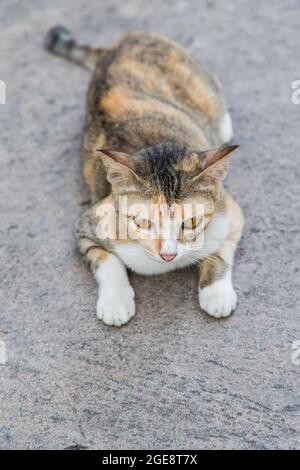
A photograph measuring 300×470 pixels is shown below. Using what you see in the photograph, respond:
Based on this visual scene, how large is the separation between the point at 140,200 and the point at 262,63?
7.79ft

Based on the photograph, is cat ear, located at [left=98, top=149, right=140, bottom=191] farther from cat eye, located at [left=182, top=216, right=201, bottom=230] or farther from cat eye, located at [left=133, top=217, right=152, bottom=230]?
cat eye, located at [left=182, top=216, right=201, bottom=230]

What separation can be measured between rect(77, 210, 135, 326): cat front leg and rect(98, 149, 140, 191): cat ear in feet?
1.32

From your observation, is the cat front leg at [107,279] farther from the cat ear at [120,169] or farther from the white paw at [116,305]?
the cat ear at [120,169]

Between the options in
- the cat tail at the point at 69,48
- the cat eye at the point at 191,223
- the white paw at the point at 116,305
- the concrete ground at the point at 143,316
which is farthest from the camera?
the cat tail at the point at 69,48

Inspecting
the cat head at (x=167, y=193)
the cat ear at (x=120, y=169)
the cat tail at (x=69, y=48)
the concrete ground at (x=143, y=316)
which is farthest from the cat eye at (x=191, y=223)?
the cat tail at (x=69, y=48)

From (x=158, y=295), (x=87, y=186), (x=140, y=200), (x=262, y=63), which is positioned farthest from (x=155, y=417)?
(x=262, y=63)

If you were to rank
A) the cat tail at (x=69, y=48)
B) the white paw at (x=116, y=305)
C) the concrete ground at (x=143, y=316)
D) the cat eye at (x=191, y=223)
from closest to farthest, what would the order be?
the concrete ground at (x=143, y=316) → the cat eye at (x=191, y=223) → the white paw at (x=116, y=305) → the cat tail at (x=69, y=48)

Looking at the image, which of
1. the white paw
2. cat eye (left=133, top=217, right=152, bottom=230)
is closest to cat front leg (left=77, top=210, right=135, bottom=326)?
the white paw

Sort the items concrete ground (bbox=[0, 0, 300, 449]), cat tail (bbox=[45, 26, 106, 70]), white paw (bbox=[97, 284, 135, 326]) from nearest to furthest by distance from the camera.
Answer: concrete ground (bbox=[0, 0, 300, 449]) < white paw (bbox=[97, 284, 135, 326]) < cat tail (bbox=[45, 26, 106, 70])

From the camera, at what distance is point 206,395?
8.44ft

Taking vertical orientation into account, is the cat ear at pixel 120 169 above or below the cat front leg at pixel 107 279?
above

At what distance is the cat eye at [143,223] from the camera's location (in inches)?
103

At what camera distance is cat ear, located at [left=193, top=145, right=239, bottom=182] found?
8.45ft

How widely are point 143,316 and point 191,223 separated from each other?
1.75 feet
